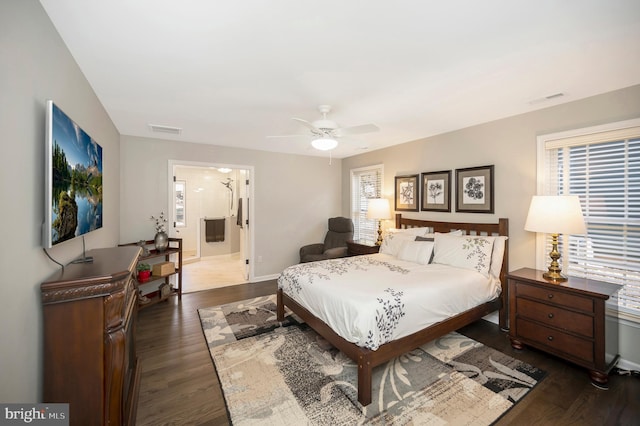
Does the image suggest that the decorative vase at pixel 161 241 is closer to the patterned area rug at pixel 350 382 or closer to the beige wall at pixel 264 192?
the beige wall at pixel 264 192

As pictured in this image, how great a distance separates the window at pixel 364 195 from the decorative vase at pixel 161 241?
3.54 metres

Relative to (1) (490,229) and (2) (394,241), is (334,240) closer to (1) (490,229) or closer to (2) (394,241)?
(2) (394,241)

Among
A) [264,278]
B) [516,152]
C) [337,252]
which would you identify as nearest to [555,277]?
[516,152]

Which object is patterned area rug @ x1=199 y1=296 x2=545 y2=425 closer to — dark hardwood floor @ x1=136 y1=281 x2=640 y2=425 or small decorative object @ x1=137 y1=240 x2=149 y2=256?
dark hardwood floor @ x1=136 y1=281 x2=640 y2=425

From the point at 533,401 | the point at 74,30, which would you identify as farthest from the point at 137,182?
the point at 533,401

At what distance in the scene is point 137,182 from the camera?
13.6 ft

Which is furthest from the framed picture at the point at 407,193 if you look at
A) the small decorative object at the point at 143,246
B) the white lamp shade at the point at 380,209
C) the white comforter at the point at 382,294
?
the small decorative object at the point at 143,246

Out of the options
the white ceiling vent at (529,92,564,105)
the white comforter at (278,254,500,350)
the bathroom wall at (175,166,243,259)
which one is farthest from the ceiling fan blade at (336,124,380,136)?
the bathroom wall at (175,166,243,259)

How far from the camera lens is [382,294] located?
2.26 metres

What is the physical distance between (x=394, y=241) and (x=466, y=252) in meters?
1.05

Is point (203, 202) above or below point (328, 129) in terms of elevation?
below

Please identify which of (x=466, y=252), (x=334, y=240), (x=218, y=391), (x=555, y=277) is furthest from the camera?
(x=334, y=240)

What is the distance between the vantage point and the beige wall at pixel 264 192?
13.6 feet

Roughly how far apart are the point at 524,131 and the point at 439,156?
1091 mm
